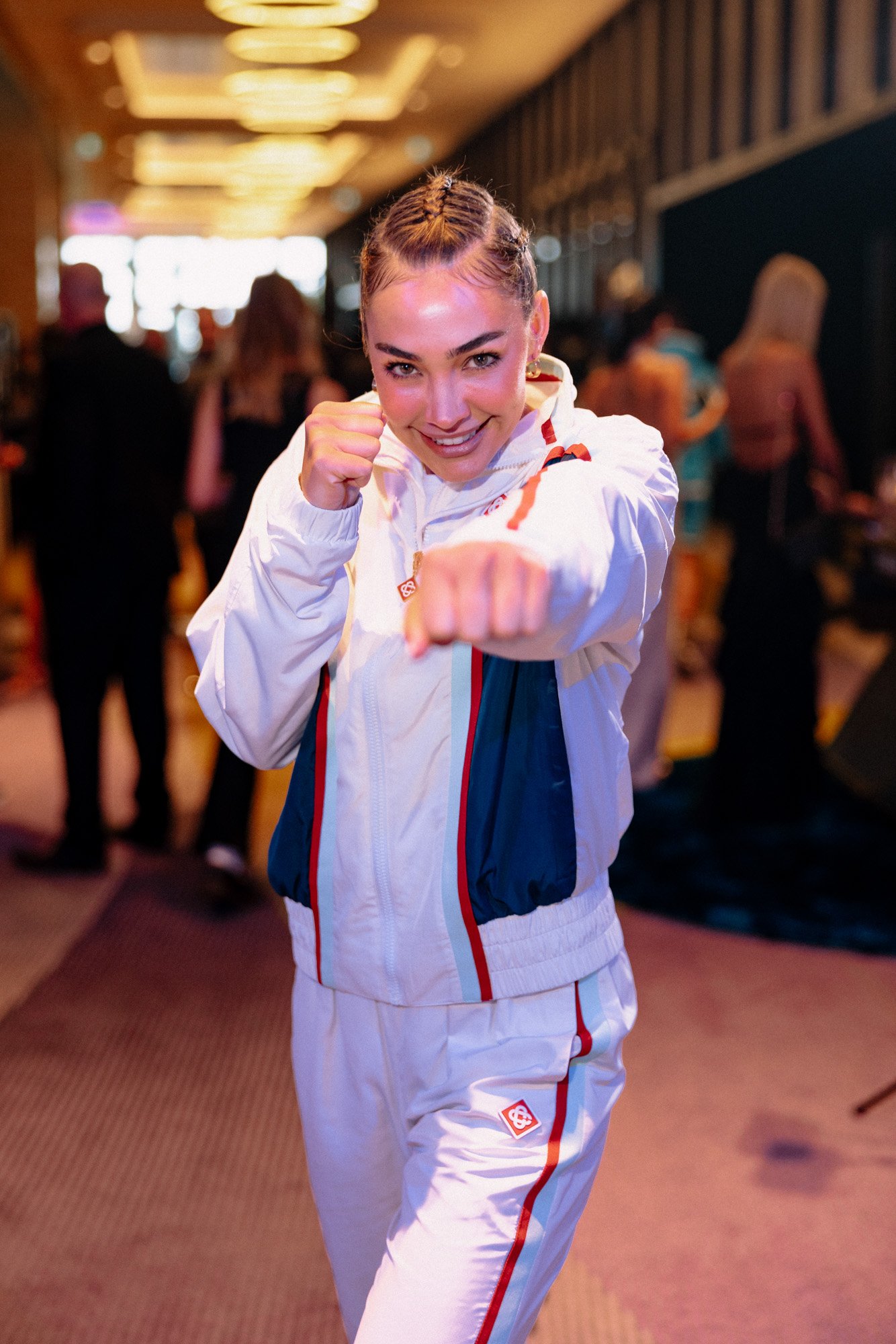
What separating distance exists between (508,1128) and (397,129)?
13404 millimetres

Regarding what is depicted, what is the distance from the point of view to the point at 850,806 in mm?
4680

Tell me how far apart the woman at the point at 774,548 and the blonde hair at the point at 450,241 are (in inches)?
117

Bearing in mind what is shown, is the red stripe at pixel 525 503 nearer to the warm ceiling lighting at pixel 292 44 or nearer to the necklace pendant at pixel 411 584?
the necklace pendant at pixel 411 584

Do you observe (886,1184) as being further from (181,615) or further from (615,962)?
(181,615)

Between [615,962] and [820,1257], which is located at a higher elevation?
[615,962]

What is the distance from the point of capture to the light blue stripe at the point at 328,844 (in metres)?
1.34

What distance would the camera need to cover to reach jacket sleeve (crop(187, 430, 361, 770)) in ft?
4.07

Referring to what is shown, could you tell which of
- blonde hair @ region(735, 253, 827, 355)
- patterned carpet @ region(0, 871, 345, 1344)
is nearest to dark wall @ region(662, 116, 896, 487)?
blonde hair @ region(735, 253, 827, 355)

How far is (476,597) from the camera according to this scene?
85 cm

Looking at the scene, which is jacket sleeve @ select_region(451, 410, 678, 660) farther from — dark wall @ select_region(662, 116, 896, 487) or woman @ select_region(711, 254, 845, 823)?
dark wall @ select_region(662, 116, 896, 487)

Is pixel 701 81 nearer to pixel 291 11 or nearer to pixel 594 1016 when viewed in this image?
pixel 291 11

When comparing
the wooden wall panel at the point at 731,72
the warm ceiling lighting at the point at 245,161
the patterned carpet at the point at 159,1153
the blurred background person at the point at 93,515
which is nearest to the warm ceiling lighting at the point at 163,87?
the warm ceiling lighting at the point at 245,161

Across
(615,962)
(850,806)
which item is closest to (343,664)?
(615,962)

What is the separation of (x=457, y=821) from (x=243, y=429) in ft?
8.04
